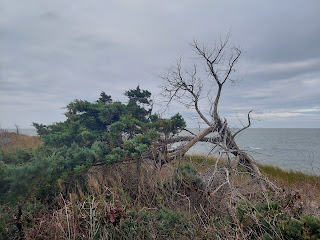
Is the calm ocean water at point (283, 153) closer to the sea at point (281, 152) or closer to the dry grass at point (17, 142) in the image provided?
the sea at point (281, 152)

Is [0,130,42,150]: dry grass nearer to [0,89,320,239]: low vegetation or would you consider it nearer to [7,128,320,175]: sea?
[7,128,320,175]: sea

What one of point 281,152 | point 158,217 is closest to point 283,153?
point 281,152

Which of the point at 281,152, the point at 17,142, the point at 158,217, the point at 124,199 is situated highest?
the point at 17,142

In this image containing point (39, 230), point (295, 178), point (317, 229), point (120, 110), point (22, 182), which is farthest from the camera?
point (295, 178)

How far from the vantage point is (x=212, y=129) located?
6938 mm

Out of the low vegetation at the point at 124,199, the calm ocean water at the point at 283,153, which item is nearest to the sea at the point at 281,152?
the calm ocean water at the point at 283,153

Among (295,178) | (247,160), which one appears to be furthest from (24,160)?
(295,178)

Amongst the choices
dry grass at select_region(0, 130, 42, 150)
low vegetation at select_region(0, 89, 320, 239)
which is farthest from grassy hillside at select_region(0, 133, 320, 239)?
dry grass at select_region(0, 130, 42, 150)

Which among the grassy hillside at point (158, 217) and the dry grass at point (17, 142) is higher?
the dry grass at point (17, 142)

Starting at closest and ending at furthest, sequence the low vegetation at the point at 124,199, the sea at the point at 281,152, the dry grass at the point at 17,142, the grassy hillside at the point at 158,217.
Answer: the grassy hillside at the point at 158,217
the low vegetation at the point at 124,199
the sea at the point at 281,152
the dry grass at the point at 17,142

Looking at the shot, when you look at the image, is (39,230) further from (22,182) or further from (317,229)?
(317,229)

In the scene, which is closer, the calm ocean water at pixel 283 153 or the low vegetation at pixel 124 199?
the low vegetation at pixel 124 199

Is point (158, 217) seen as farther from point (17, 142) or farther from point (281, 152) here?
point (281, 152)

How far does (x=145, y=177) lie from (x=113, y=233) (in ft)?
6.63
